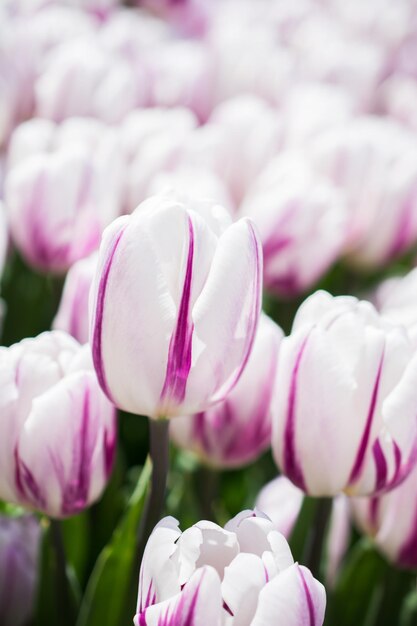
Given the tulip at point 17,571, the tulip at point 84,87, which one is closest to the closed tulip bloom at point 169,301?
the tulip at point 17,571

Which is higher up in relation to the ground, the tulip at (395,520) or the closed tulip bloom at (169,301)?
the closed tulip bloom at (169,301)

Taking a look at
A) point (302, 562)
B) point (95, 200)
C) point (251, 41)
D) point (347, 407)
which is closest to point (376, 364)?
point (347, 407)

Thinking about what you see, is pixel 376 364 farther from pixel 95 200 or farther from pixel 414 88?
pixel 414 88

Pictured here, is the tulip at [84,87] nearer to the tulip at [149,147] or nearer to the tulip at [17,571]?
the tulip at [149,147]

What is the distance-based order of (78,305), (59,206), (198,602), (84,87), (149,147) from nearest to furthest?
(198,602) < (78,305) < (59,206) < (149,147) < (84,87)

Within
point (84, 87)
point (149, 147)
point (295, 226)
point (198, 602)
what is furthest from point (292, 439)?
point (84, 87)

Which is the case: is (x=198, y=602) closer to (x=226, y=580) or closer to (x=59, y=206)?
(x=226, y=580)
